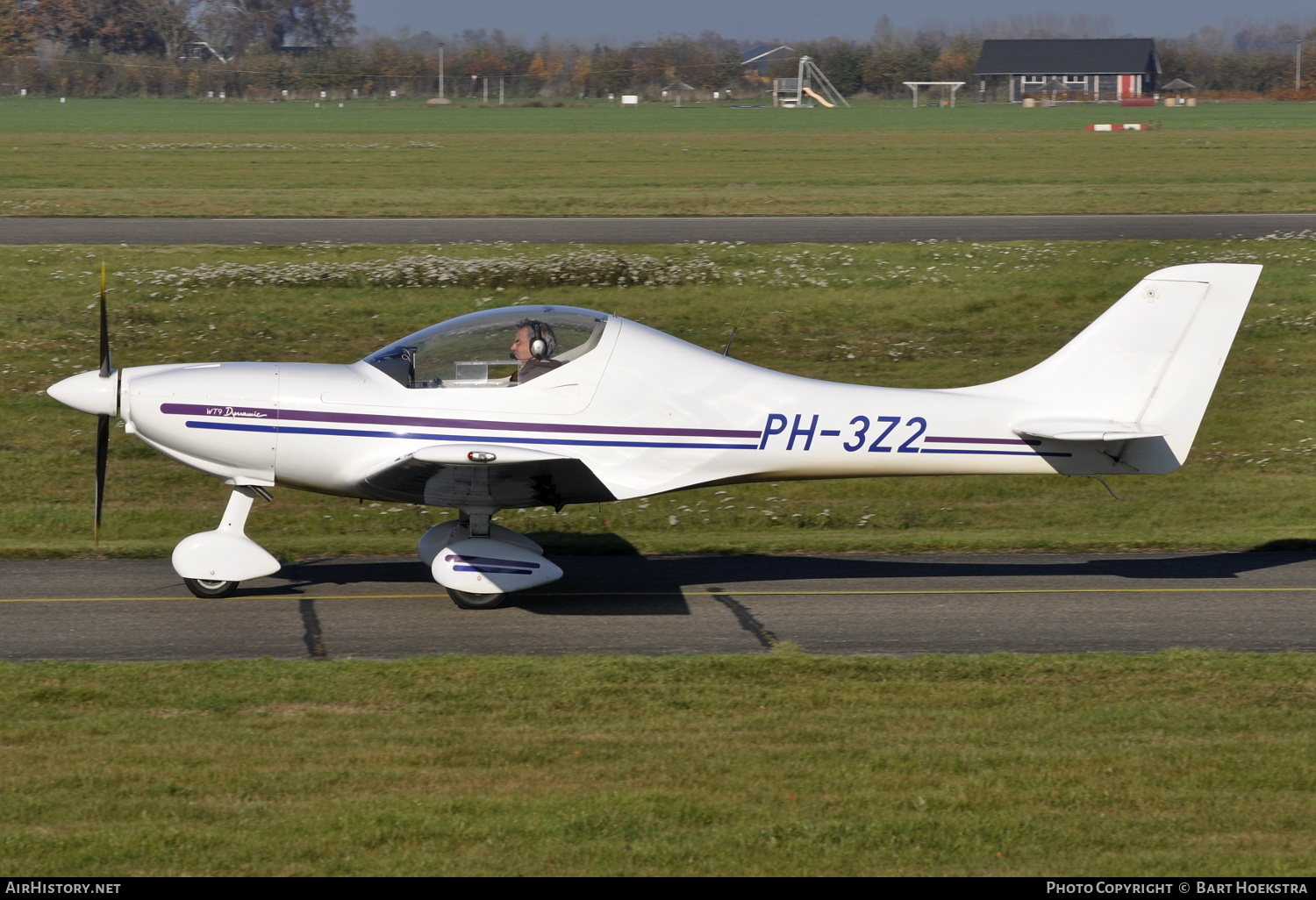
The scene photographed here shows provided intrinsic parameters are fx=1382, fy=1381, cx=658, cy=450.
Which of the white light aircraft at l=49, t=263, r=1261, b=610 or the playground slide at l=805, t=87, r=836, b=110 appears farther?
the playground slide at l=805, t=87, r=836, b=110

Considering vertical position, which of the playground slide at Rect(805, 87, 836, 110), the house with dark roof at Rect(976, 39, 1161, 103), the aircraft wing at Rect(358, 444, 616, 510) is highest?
the house with dark roof at Rect(976, 39, 1161, 103)

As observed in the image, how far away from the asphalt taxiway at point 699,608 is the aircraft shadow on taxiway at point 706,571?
3cm

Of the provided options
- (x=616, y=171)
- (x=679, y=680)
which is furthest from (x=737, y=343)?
(x=616, y=171)

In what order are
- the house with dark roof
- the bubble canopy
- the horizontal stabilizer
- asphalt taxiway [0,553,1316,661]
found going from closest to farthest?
asphalt taxiway [0,553,1316,661], the bubble canopy, the horizontal stabilizer, the house with dark roof

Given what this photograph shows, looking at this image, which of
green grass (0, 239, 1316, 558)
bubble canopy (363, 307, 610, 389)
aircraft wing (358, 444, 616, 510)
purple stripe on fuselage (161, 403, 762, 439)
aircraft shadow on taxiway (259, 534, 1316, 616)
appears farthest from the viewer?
green grass (0, 239, 1316, 558)

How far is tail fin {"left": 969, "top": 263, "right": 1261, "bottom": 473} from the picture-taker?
1078cm

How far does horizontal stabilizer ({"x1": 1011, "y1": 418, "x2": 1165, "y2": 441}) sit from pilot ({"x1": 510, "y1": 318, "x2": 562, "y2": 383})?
3.69 m

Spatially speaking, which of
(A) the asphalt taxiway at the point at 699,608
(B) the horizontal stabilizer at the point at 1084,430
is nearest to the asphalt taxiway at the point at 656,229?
(A) the asphalt taxiway at the point at 699,608

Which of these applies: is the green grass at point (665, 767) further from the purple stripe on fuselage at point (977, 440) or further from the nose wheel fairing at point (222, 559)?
the purple stripe on fuselage at point (977, 440)

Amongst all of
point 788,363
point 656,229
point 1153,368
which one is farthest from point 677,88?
point 1153,368

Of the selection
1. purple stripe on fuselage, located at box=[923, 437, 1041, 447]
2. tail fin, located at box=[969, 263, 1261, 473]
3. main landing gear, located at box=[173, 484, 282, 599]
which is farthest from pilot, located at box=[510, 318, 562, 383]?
tail fin, located at box=[969, 263, 1261, 473]

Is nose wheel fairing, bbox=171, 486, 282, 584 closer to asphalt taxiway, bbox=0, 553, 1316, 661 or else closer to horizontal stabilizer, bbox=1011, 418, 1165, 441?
asphalt taxiway, bbox=0, 553, 1316, 661

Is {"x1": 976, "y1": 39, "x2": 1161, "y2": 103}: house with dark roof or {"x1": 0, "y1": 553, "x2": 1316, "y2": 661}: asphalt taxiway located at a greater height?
{"x1": 976, "y1": 39, "x2": 1161, "y2": 103}: house with dark roof

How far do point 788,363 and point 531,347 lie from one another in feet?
33.4
